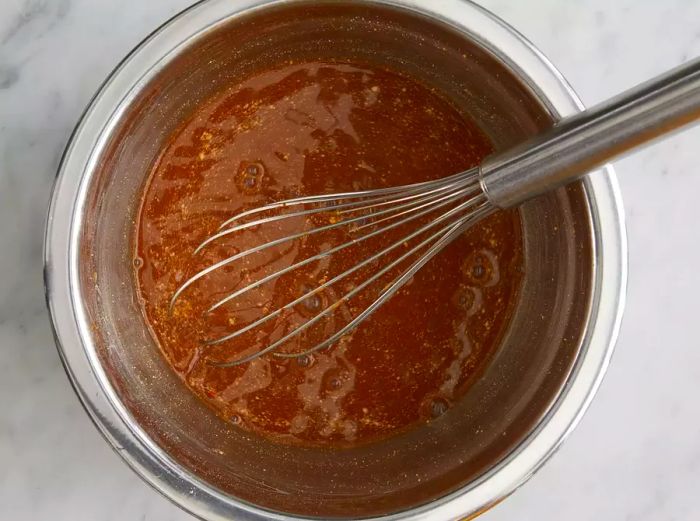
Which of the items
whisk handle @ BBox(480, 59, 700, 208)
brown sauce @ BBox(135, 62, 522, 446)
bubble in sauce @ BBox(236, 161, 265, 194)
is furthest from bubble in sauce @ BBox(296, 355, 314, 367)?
whisk handle @ BBox(480, 59, 700, 208)

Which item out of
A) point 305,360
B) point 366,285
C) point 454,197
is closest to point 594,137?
point 454,197

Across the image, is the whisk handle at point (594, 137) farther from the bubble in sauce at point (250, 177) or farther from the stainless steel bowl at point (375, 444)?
the bubble in sauce at point (250, 177)

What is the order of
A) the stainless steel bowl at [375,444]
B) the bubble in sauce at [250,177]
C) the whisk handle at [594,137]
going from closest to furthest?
1. the whisk handle at [594,137]
2. the stainless steel bowl at [375,444]
3. the bubble in sauce at [250,177]

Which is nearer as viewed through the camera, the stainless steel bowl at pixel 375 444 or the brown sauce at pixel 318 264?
the stainless steel bowl at pixel 375 444

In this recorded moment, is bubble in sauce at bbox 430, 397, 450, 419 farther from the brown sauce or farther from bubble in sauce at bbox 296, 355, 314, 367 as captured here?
bubble in sauce at bbox 296, 355, 314, 367

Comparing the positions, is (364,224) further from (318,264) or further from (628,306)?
(628,306)

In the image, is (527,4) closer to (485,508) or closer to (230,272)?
(230,272)

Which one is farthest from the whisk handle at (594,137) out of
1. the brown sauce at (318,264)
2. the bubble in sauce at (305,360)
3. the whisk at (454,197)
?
the bubble in sauce at (305,360)
